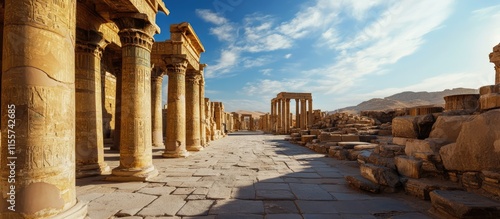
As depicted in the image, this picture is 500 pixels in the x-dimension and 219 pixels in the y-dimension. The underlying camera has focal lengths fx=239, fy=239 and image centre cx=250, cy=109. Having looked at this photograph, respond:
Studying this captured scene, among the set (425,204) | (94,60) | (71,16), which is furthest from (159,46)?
(425,204)

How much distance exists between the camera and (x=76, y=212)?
309 cm

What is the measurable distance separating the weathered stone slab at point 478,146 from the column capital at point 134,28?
697 centimetres

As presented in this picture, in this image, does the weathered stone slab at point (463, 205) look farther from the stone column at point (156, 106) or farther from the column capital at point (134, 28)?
the stone column at point (156, 106)

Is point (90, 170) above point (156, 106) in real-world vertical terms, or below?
below

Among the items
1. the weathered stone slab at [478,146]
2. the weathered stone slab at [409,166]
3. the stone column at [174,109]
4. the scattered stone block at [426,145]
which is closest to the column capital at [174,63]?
the stone column at [174,109]

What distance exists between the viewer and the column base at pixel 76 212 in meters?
2.90

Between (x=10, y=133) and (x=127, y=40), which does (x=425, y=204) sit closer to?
(x=10, y=133)

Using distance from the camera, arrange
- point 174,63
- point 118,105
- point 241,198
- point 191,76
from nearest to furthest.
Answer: point 241,198 → point 174,63 → point 118,105 → point 191,76

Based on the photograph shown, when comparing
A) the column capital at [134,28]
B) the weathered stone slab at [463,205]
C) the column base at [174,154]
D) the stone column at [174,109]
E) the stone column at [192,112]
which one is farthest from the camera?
the stone column at [192,112]

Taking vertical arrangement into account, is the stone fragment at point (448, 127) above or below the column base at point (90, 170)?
above

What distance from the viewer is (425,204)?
3.97 metres

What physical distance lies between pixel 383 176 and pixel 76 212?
17.2 ft

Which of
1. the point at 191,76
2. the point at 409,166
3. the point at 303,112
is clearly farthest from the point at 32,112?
the point at 303,112

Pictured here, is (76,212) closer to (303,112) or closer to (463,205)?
(463,205)
